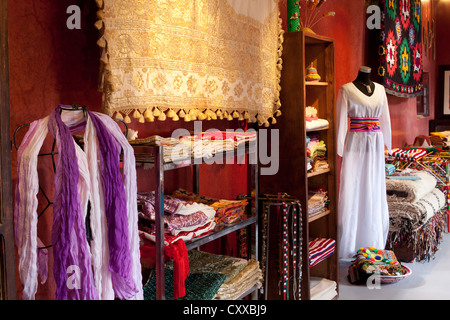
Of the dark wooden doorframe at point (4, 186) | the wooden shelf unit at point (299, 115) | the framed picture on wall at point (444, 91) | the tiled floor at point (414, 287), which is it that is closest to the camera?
the dark wooden doorframe at point (4, 186)

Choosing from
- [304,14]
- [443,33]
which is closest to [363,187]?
[304,14]

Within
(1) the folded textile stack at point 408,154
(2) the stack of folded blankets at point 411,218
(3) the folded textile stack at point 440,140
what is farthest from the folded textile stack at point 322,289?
(3) the folded textile stack at point 440,140

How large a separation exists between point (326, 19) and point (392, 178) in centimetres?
153

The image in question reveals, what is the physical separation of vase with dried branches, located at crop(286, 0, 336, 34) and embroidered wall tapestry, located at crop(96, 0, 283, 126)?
0.53 feet

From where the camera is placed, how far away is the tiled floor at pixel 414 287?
3484mm

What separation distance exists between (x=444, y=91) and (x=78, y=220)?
7593 millimetres

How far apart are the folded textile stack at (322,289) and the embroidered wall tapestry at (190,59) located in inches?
46.3

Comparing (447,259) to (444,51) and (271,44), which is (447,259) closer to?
(271,44)

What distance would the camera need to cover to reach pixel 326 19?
4.22 meters

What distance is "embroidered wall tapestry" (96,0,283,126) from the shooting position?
195 centimetres

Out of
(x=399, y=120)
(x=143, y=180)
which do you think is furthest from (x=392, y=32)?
(x=143, y=180)

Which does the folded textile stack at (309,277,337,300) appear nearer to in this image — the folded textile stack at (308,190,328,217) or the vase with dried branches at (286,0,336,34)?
the folded textile stack at (308,190,328,217)

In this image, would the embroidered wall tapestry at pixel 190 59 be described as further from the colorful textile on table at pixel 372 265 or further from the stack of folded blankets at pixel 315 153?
the colorful textile on table at pixel 372 265

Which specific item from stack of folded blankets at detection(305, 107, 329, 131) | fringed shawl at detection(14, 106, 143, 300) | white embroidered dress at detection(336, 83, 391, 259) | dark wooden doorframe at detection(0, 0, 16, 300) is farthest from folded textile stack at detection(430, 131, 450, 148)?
dark wooden doorframe at detection(0, 0, 16, 300)
